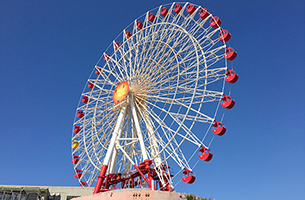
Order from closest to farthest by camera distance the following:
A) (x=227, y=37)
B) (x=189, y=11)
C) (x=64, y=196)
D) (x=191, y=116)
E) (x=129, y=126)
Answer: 1. (x=191, y=116)
2. (x=227, y=37)
3. (x=189, y=11)
4. (x=129, y=126)
5. (x=64, y=196)

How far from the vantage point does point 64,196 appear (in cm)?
3506

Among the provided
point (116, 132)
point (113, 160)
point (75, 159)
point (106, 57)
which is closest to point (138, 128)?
point (116, 132)

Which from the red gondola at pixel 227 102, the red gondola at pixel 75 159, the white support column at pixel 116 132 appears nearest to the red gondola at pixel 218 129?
the red gondola at pixel 227 102

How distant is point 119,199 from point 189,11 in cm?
2048

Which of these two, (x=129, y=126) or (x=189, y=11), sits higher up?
(x=189, y=11)

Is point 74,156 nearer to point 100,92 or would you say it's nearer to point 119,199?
point 100,92

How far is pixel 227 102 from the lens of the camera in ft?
84.1

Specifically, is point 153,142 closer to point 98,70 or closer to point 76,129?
point 76,129

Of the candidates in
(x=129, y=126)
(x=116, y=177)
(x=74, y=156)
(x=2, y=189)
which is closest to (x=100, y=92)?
(x=129, y=126)

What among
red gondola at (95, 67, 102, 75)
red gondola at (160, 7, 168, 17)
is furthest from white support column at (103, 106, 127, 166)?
red gondola at (160, 7, 168, 17)

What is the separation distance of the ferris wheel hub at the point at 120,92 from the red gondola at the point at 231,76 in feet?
34.7

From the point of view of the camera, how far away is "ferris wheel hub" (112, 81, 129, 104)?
3024cm

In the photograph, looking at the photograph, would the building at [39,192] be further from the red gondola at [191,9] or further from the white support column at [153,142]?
the red gondola at [191,9]

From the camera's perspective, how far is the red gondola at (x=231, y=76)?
84.6ft
